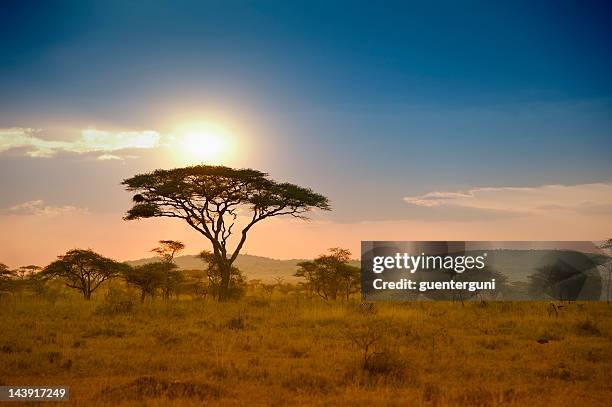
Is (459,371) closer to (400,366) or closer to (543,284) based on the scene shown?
(400,366)

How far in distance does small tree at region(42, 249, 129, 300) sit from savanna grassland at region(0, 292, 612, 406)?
41.7ft

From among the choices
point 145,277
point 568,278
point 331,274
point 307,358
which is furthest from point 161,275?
point 568,278

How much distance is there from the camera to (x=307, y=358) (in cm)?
1225

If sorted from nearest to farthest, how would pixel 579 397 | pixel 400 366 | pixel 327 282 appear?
pixel 579 397 < pixel 400 366 < pixel 327 282

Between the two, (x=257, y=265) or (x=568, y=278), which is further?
(x=257, y=265)

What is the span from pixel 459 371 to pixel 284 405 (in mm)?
4398

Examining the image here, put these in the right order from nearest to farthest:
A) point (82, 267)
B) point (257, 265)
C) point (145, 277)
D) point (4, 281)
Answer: point (145, 277), point (82, 267), point (4, 281), point (257, 265)

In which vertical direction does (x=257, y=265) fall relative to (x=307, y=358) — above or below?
below

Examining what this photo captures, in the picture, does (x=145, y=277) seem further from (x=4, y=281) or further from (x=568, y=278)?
(x=568, y=278)

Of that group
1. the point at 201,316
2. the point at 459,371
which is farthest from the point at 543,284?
the point at 459,371

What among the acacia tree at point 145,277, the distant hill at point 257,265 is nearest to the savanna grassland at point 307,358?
the acacia tree at point 145,277

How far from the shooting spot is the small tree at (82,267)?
32469mm

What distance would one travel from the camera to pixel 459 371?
35.9 ft

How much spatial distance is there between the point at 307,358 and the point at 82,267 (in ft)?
84.1
